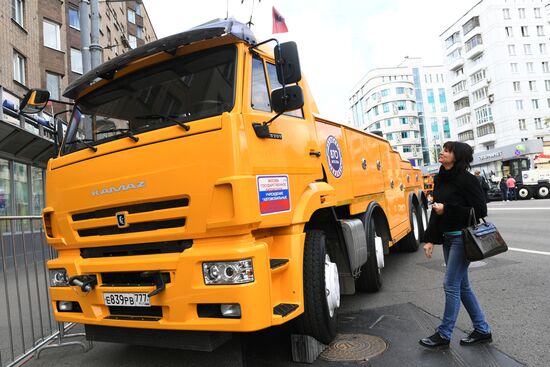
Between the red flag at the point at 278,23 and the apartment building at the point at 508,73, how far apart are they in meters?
56.5

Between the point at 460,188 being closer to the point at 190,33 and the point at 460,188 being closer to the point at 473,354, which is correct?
the point at 473,354

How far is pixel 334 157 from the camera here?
484 centimetres

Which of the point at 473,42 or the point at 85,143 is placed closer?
the point at 85,143

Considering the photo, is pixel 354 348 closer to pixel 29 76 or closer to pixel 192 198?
pixel 192 198

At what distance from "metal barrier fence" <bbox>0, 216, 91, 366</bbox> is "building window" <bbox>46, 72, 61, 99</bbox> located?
18063 millimetres

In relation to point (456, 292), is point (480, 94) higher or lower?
higher

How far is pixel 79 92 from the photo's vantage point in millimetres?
4305

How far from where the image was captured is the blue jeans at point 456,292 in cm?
393

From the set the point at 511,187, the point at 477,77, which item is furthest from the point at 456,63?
the point at 511,187

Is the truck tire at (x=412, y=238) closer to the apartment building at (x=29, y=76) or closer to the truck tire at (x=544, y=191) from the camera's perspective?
the apartment building at (x=29, y=76)

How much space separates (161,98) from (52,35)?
21258mm

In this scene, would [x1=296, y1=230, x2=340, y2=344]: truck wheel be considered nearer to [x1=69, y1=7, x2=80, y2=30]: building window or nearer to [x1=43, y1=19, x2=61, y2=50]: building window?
[x1=43, y1=19, x2=61, y2=50]: building window

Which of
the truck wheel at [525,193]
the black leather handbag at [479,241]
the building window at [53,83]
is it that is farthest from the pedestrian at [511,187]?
the black leather handbag at [479,241]

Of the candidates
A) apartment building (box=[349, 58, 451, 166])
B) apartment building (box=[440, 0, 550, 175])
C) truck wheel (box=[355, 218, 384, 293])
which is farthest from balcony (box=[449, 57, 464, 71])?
truck wheel (box=[355, 218, 384, 293])
